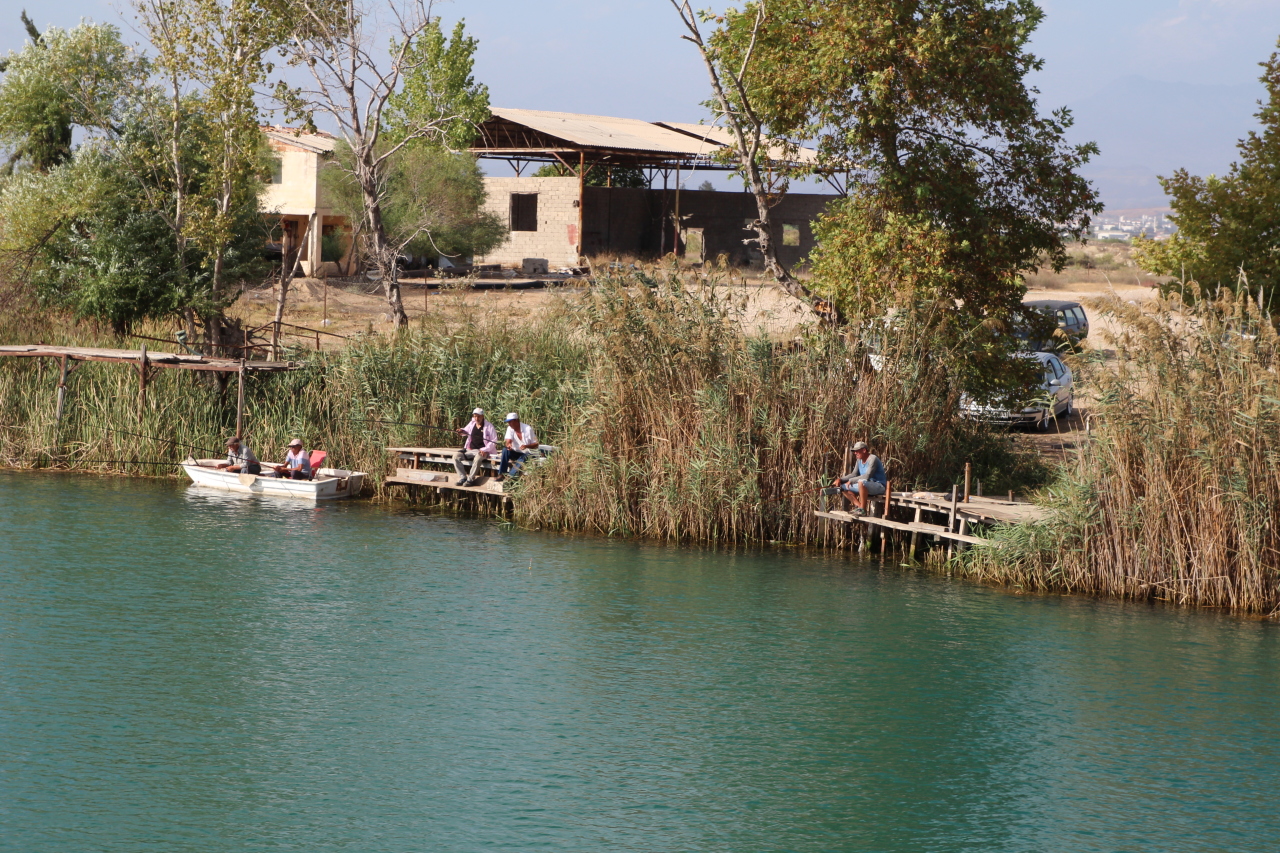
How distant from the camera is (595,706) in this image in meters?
14.0

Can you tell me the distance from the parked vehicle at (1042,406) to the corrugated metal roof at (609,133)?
22.7 meters

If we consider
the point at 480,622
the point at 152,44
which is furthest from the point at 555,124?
the point at 480,622

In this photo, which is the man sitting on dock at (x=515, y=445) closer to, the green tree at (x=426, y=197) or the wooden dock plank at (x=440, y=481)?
the wooden dock plank at (x=440, y=481)

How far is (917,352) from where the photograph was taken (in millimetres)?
22047

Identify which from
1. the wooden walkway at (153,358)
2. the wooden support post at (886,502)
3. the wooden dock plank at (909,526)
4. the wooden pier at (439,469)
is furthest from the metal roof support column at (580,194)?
the wooden dock plank at (909,526)

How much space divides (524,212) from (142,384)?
92.3 feet

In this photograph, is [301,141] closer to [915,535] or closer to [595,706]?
[915,535]

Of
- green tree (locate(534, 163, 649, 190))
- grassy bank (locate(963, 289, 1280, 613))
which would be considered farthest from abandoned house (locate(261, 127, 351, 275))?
grassy bank (locate(963, 289, 1280, 613))

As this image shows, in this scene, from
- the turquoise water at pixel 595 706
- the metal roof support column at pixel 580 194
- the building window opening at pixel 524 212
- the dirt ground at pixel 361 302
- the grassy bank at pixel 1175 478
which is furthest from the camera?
the building window opening at pixel 524 212

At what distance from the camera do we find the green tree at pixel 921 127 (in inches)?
850

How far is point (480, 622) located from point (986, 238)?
11.0 metres

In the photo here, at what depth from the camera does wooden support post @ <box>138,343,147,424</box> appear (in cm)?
2608

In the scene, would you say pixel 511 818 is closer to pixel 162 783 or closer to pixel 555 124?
pixel 162 783

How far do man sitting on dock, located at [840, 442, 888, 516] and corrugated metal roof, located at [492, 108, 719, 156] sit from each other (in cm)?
2835
